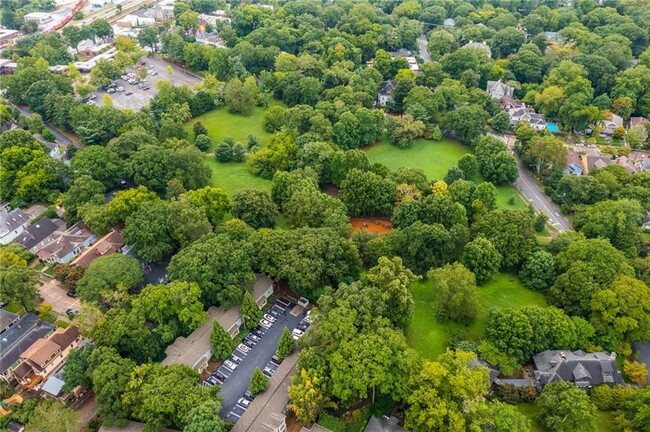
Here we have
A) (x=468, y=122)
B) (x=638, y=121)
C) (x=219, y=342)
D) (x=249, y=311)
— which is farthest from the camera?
(x=638, y=121)

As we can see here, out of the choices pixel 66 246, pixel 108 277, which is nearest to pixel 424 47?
pixel 66 246

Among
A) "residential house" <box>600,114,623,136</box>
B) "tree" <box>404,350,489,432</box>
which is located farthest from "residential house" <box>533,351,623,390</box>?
"residential house" <box>600,114,623,136</box>

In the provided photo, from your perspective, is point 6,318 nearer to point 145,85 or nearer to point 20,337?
point 20,337

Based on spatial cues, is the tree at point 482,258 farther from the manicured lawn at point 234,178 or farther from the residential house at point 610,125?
the residential house at point 610,125

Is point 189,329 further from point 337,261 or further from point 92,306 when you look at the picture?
point 337,261

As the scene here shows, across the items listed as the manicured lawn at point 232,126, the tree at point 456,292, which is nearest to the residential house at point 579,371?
the tree at point 456,292

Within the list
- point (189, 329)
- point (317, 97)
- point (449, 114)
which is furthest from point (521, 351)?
point (317, 97)
